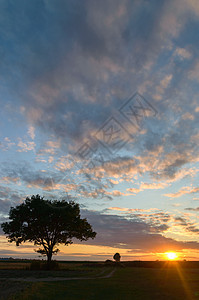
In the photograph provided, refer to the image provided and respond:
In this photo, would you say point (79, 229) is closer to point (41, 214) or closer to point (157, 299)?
point (41, 214)

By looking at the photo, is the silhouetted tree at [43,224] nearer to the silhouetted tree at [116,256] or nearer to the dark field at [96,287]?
the dark field at [96,287]

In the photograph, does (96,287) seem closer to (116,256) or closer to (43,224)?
(43,224)

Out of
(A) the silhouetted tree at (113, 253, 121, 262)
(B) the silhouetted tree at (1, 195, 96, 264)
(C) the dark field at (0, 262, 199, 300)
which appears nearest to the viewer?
(C) the dark field at (0, 262, 199, 300)

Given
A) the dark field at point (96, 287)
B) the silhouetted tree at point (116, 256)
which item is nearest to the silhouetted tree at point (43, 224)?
the dark field at point (96, 287)

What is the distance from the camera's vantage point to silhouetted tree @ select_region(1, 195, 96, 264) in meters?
53.2

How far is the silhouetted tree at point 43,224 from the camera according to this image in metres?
53.2

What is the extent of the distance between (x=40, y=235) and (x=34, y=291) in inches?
1414

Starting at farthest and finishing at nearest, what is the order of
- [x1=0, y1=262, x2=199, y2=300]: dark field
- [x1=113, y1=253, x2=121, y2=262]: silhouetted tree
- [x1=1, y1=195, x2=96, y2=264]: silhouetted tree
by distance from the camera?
[x1=113, y1=253, x2=121, y2=262]: silhouetted tree
[x1=1, y1=195, x2=96, y2=264]: silhouetted tree
[x1=0, y1=262, x2=199, y2=300]: dark field

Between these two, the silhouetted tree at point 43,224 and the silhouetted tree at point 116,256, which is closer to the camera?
Result: the silhouetted tree at point 43,224

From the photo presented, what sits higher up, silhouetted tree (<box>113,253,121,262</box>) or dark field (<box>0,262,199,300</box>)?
silhouetted tree (<box>113,253,121,262</box>)

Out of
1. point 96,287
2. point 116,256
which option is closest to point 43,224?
point 96,287

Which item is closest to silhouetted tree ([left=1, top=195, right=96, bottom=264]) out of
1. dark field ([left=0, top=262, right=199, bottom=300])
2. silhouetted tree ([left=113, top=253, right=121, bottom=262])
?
dark field ([left=0, top=262, right=199, bottom=300])

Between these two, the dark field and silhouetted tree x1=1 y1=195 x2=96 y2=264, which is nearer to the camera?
the dark field

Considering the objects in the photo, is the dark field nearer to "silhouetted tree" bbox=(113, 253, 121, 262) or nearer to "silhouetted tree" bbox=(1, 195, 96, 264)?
"silhouetted tree" bbox=(1, 195, 96, 264)
